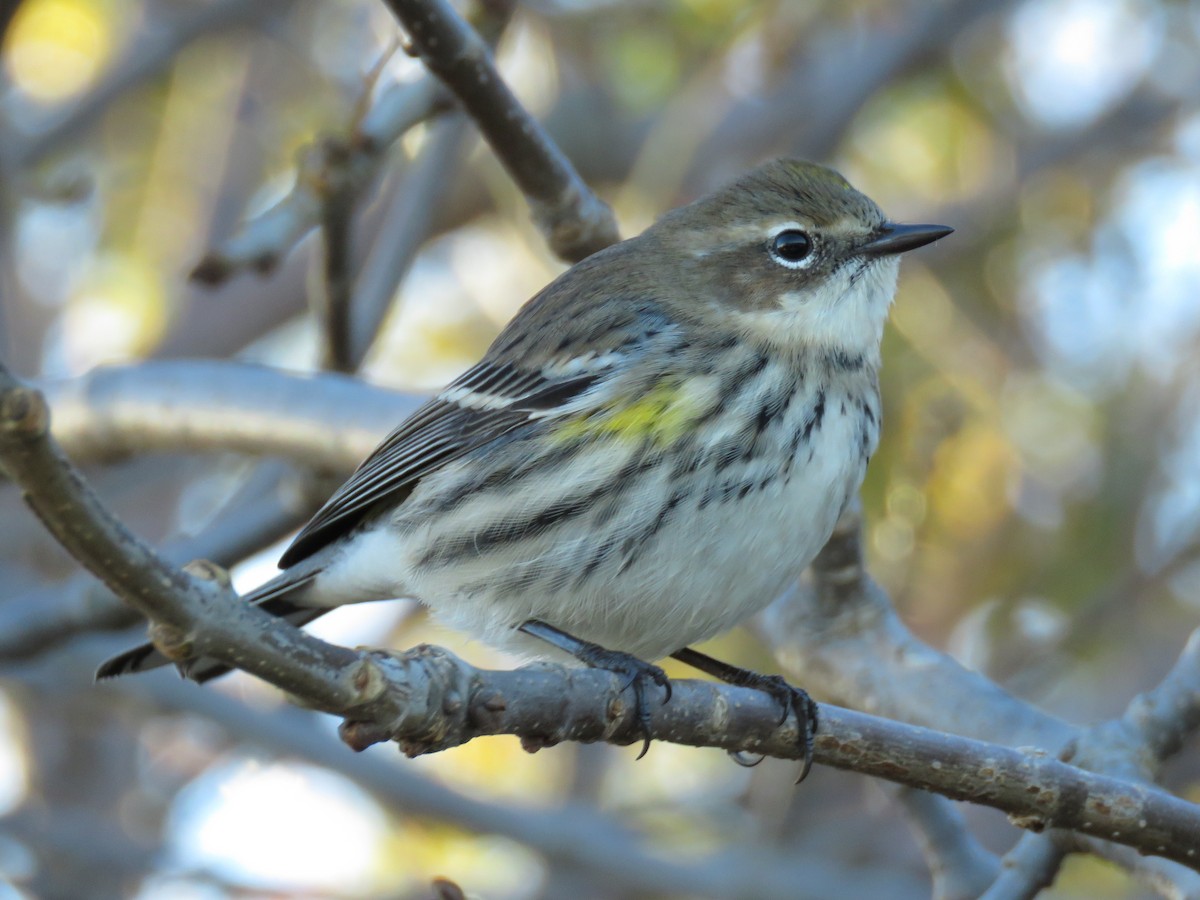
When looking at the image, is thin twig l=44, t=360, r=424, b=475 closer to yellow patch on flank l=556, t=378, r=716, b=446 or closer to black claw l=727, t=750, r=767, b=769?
yellow patch on flank l=556, t=378, r=716, b=446

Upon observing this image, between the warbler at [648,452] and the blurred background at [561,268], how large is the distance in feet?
3.28

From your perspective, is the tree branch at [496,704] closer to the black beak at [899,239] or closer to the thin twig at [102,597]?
the black beak at [899,239]

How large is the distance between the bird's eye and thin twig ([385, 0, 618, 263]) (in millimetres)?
545

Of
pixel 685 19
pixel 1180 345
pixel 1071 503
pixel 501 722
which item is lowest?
pixel 501 722

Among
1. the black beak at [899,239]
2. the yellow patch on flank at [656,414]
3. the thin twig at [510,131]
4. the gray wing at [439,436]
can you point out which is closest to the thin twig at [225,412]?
the gray wing at [439,436]

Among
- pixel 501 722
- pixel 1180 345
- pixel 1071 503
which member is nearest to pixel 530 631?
pixel 501 722

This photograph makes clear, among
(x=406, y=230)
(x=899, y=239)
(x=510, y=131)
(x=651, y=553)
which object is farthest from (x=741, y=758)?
(x=406, y=230)

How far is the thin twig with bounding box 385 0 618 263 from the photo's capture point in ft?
11.5

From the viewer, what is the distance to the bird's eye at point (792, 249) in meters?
4.57

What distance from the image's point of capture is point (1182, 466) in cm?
698

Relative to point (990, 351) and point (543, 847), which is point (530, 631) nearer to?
point (543, 847)

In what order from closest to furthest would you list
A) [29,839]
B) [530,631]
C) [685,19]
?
[530,631], [29,839], [685,19]

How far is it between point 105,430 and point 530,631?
2192mm

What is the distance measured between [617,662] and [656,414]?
2.36ft
